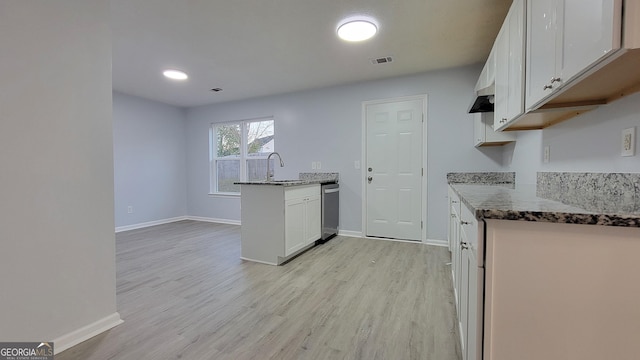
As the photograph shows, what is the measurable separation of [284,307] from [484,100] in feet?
8.48

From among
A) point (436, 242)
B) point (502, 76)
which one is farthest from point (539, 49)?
point (436, 242)

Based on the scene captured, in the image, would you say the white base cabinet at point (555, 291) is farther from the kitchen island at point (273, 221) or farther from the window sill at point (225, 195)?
the window sill at point (225, 195)

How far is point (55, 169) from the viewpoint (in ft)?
5.23

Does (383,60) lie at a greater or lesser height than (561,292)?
greater

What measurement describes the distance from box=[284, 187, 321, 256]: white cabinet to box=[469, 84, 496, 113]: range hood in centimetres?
206

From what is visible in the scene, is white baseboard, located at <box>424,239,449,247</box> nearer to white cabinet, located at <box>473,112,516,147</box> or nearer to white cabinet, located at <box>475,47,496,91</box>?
white cabinet, located at <box>473,112,516,147</box>

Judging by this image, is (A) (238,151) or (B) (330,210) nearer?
(B) (330,210)

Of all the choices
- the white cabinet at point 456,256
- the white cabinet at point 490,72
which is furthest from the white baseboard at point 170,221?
the white cabinet at point 490,72

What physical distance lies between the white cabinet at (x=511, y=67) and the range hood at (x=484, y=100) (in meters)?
0.17

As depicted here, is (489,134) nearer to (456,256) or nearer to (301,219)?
(456,256)

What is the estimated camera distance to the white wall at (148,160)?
4707mm

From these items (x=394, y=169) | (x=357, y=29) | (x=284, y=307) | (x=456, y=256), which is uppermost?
(x=357, y=29)

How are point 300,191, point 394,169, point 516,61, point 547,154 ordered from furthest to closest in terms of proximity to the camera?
point 394,169 → point 300,191 → point 547,154 → point 516,61

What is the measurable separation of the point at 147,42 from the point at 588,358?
395cm
